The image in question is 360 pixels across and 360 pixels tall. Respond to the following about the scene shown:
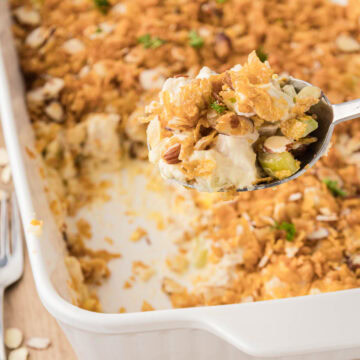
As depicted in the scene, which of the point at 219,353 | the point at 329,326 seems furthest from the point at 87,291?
the point at 329,326

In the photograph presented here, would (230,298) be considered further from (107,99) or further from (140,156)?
(107,99)

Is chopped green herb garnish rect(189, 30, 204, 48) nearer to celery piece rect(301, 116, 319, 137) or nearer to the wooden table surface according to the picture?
celery piece rect(301, 116, 319, 137)

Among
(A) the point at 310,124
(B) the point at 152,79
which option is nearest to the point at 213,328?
(A) the point at 310,124

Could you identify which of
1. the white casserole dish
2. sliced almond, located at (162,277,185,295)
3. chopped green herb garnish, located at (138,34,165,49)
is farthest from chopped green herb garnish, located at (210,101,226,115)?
chopped green herb garnish, located at (138,34,165,49)

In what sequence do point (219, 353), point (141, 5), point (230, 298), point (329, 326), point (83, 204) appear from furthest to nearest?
1. point (141, 5)
2. point (83, 204)
3. point (230, 298)
4. point (219, 353)
5. point (329, 326)

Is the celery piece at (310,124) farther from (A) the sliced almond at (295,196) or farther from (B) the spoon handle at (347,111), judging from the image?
(A) the sliced almond at (295,196)

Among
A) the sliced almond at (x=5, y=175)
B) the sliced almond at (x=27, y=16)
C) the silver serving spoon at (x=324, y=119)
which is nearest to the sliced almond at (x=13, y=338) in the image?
the sliced almond at (x=5, y=175)

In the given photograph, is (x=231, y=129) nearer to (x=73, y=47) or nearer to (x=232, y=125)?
(x=232, y=125)
